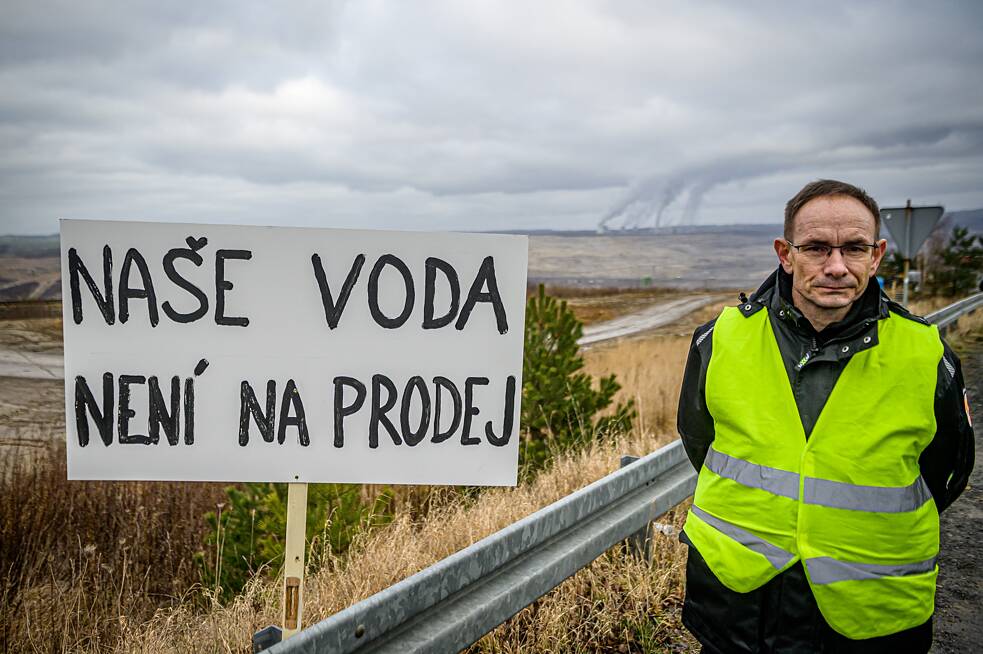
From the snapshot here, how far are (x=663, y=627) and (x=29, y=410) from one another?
7105 millimetres

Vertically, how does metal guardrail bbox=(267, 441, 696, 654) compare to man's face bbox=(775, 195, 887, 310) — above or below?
below

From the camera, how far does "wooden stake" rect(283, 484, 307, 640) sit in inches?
94.4

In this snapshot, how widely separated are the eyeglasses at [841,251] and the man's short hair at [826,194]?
8cm

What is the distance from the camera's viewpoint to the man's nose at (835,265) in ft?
6.56

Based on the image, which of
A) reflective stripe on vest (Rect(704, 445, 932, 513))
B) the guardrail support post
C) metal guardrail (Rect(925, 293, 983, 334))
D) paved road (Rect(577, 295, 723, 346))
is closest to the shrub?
the guardrail support post

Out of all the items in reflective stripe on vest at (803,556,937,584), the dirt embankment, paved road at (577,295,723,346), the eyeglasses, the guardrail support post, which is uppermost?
the eyeglasses

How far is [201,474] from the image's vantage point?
2410mm

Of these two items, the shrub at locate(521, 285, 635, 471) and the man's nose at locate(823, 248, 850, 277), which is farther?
the shrub at locate(521, 285, 635, 471)

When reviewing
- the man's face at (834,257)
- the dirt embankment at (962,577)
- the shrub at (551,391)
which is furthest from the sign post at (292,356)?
the shrub at (551,391)

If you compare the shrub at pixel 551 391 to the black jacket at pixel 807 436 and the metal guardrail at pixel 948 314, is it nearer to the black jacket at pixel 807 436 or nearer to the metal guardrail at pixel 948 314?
the black jacket at pixel 807 436

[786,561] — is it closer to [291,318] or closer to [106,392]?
[291,318]

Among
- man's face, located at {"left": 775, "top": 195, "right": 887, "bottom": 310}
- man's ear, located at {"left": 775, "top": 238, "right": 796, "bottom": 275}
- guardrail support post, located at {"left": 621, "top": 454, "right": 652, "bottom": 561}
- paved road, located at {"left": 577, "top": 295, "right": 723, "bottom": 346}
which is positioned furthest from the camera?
paved road, located at {"left": 577, "top": 295, "right": 723, "bottom": 346}

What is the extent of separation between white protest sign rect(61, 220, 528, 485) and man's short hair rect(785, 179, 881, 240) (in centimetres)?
87

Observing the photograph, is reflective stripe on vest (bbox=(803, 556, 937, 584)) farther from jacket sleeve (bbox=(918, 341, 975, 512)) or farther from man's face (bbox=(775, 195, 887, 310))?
man's face (bbox=(775, 195, 887, 310))
